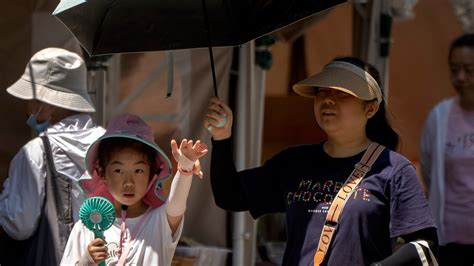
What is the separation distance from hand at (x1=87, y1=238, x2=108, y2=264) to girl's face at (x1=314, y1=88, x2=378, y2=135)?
86 cm

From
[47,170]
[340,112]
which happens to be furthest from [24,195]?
[340,112]

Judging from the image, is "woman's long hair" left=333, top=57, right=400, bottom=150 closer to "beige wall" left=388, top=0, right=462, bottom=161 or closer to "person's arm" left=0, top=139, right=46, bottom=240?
"person's arm" left=0, top=139, right=46, bottom=240

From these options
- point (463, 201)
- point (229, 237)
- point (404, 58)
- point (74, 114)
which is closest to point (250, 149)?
point (229, 237)

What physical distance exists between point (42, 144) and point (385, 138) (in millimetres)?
1493

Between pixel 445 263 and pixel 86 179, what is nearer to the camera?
pixel 86 179

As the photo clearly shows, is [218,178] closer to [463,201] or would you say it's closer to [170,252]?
[170,252]

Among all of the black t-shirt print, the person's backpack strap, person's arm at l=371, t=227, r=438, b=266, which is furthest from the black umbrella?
person's arm at l=371, t=227, r=438, b=266

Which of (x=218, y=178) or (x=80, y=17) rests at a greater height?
(x=80, y=17)

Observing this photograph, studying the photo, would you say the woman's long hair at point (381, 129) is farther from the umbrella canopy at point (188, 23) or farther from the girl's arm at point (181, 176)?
the girl's arm at point (181, 176)

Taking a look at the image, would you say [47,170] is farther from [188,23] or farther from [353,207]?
[353,207]

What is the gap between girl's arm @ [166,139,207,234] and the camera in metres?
3.44

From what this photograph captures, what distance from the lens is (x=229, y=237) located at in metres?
5.75

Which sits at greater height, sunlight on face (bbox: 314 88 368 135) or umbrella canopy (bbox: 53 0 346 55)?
umbrella canopy (bbox: 53 0 346 55)

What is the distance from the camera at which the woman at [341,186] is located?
129 inches
